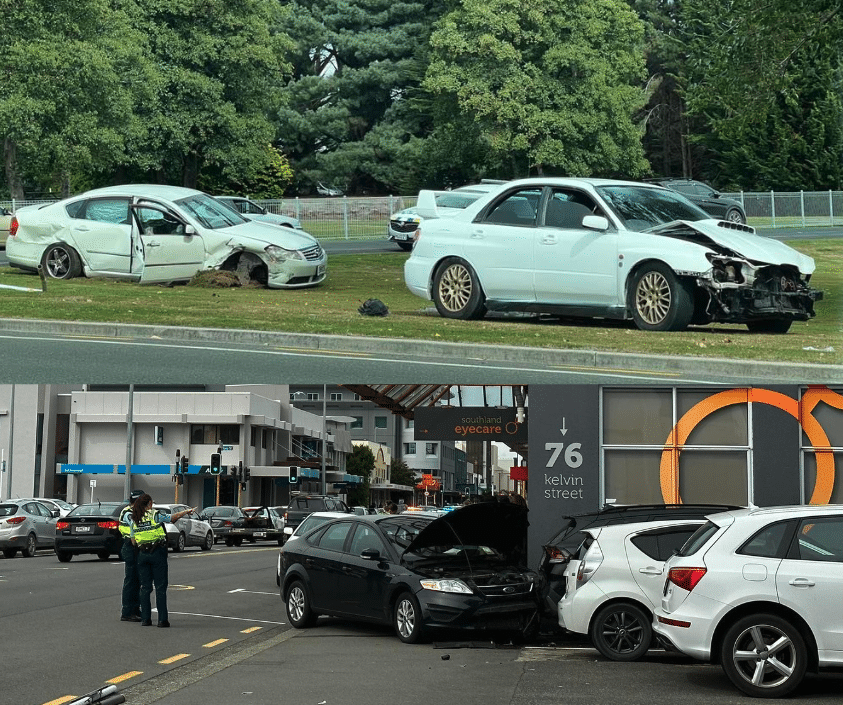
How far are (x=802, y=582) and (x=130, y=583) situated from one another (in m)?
8.56

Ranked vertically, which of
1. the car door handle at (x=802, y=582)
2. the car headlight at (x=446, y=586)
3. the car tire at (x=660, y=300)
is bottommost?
the car headlight at (x=446, y=586)

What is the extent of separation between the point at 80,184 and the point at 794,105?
37.5 ft

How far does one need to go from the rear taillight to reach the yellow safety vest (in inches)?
264

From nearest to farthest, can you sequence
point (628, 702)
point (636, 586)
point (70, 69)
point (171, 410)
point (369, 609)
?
point (628, 702), point (636, 586), point (369, 609), point (70, 69), point (171, 410)

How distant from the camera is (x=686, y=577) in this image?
964 cm

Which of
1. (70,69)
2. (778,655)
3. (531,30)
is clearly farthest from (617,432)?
(70,69)

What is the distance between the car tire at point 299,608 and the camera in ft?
48.4

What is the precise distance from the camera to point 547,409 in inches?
683

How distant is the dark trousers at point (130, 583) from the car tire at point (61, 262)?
565cm

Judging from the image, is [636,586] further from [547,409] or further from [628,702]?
[547,409]

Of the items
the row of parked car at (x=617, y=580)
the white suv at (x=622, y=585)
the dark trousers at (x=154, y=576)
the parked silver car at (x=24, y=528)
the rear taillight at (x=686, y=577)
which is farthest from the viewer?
the parked silver car at (x=24, y=528)

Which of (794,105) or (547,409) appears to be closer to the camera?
(547,409)

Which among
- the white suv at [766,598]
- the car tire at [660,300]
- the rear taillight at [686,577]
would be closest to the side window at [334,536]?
the car tire at [660,300]

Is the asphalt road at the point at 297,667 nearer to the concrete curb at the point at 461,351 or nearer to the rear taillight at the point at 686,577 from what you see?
the rear taillight at the point at 686,577
